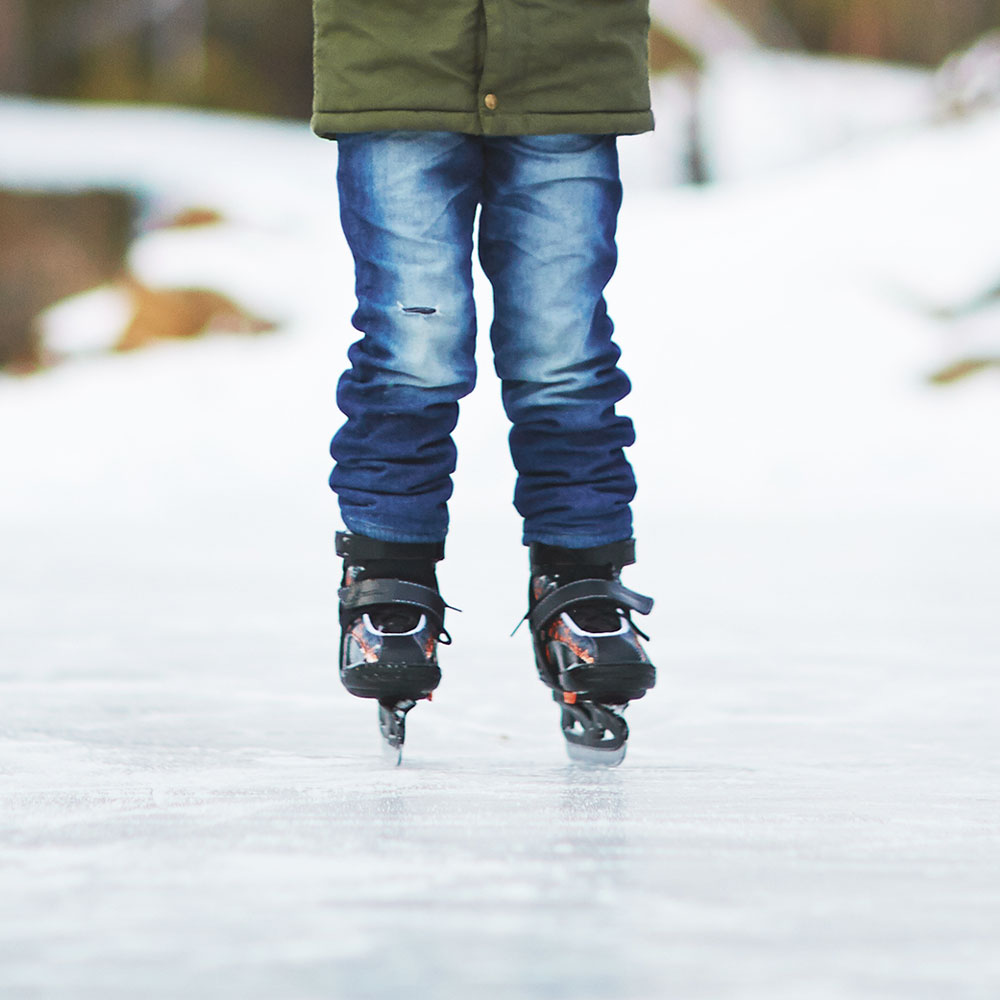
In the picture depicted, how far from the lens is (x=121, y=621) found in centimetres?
196

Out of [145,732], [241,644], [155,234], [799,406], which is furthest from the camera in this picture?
[155,234]

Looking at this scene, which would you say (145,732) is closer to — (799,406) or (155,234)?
(799,406)

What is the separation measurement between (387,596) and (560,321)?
0.26 m

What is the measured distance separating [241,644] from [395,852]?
3.07ft

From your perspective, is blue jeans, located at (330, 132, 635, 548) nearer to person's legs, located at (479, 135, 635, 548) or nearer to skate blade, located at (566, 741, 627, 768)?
person's legs, located at (479, 135, 635, 548)

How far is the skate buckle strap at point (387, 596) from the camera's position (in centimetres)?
124

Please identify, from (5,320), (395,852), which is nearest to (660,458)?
(395,852)

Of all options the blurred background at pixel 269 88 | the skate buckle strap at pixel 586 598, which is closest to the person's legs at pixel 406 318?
the skate buckle strap at pixel 586 598

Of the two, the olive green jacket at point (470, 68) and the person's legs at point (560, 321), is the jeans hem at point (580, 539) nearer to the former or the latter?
the person's legs at point (560, 321)

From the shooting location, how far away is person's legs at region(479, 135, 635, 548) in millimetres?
1268

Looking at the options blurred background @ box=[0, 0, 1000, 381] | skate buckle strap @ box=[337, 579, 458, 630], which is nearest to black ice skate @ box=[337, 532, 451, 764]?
skate buckle strap @ box=[337, 579, 458, 630]

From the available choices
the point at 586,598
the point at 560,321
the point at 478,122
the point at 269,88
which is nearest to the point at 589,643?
the point at 586,598

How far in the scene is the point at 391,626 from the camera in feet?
4.08

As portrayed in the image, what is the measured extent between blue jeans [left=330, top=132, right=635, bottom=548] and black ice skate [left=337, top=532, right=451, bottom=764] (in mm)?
17
